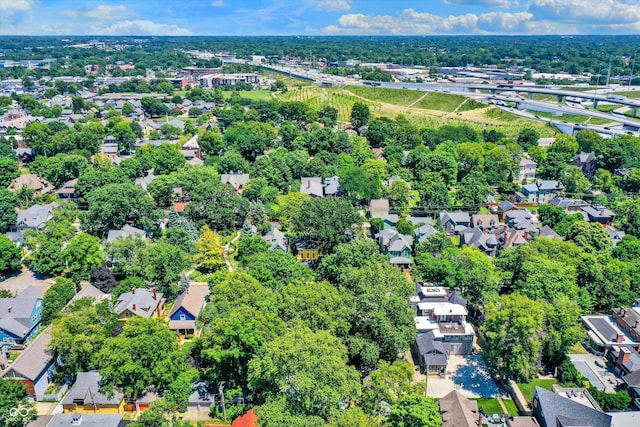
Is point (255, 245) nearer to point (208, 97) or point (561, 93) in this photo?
point (208, 97)

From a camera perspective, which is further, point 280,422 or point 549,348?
point 549,348

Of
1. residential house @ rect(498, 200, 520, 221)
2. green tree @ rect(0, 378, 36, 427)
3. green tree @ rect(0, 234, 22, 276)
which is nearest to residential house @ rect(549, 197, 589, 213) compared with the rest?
residential house @ rect(498, 200, 520, 221)

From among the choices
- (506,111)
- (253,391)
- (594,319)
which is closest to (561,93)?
(506,111)

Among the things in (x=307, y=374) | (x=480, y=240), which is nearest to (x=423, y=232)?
(x=480, y=240)

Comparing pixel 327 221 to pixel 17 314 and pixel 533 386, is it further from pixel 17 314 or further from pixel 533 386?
pixel 17 314

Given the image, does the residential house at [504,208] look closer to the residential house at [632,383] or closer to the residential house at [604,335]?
the residential house at [604,335]
